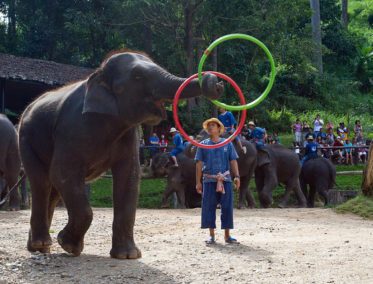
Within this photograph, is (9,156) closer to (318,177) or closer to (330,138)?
(318,177)

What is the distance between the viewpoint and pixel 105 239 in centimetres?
1056

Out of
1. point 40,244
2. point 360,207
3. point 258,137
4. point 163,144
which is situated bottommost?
point 40,244

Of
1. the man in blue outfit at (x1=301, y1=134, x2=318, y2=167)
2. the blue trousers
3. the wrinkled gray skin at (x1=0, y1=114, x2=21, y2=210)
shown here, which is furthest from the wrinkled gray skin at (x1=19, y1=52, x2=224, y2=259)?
the man in blue outfit at (x1=301, y1=134, x2=318, y2=167)

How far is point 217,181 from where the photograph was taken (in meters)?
9.73

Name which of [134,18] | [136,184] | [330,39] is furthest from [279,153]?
[330,39]

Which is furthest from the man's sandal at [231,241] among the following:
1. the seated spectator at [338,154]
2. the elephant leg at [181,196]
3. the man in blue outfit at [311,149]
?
the seated spectator at [338,154]

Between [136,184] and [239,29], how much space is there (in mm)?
18166

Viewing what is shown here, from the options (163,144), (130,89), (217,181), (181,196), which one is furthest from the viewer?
(163,144)

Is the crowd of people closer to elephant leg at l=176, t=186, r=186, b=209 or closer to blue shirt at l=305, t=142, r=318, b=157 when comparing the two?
blue shirt at l=305, t=142, r=318, b=157

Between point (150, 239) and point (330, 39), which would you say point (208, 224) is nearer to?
point (150, 239)

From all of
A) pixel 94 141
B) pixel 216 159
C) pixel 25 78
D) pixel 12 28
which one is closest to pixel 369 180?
pixel 216 159

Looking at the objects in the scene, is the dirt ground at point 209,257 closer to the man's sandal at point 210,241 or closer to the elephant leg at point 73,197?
the man's sandal at point 210,241

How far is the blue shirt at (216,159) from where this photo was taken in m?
9.81

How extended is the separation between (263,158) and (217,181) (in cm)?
993
